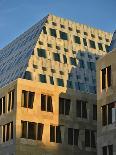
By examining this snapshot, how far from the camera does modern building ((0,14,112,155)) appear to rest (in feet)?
216

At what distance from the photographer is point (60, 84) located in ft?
246

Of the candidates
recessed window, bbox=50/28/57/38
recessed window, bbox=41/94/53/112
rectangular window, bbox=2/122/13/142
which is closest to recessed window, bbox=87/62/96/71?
recessed window, bbox=50/28/57/38

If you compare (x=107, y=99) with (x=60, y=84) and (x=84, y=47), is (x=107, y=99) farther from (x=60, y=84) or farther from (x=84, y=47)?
(x=84, y=47)

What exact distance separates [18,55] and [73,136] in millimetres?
21134

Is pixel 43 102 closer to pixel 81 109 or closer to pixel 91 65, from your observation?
pixel 81 109

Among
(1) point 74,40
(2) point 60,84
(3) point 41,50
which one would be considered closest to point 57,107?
(2) point 60,84

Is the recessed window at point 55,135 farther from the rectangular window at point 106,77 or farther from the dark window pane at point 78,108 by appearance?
the rectangular window at point 106,77

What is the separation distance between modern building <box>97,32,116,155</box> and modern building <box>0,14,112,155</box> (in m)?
14.6

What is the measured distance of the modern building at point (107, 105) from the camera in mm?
Answer: 51656

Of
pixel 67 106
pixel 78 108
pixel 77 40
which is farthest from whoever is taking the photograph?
pixel 77 40

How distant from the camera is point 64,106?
70.6 meters

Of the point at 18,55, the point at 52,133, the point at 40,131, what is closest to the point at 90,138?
the point at 52,133

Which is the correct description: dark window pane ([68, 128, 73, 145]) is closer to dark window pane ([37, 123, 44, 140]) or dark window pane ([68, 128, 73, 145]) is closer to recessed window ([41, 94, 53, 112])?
recessed window ([41, 94, 53, 112])

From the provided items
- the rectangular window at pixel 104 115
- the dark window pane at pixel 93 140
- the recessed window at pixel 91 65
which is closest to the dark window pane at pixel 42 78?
the recessed window at pixel 91 65
